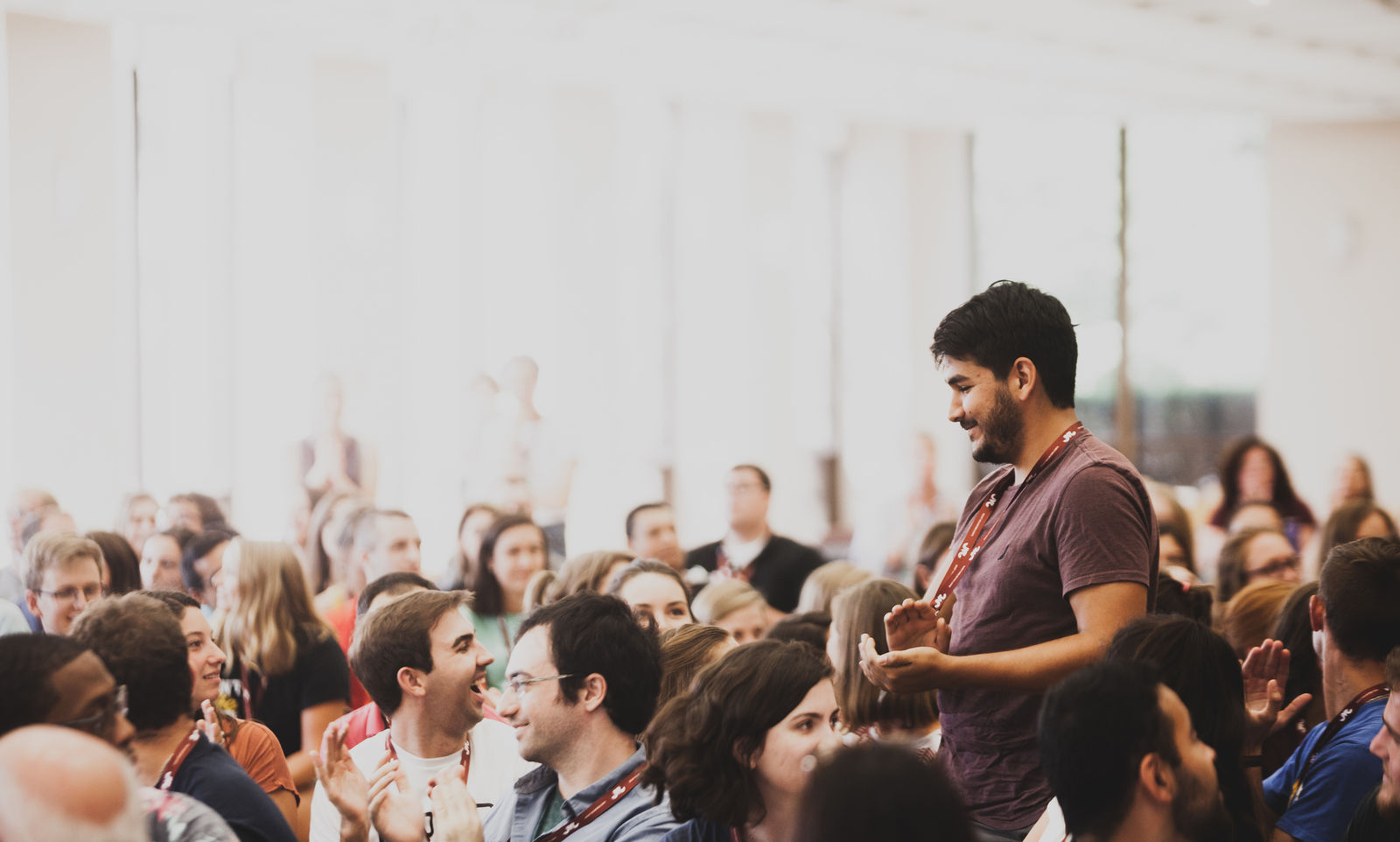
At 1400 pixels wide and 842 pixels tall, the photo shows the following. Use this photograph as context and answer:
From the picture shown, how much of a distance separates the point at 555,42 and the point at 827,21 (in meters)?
1.73

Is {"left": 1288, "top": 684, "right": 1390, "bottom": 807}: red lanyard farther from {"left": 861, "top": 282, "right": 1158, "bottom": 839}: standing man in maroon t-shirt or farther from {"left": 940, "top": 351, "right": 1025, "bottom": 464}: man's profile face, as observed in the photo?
{"left": 940, "top": 351, "right": 1025, "bottom": 464}: man's profile face

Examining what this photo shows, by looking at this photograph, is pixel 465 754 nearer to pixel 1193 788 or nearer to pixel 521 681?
pixel 521 681

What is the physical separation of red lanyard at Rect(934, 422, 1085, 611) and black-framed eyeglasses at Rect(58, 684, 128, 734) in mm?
1383

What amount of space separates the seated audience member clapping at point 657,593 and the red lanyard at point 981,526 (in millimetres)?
1311

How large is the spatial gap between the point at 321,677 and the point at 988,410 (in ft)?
7.88

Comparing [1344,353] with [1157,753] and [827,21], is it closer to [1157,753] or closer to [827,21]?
[827,21]

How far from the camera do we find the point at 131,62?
8.11 meters

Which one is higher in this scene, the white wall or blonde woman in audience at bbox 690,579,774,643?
the white wall

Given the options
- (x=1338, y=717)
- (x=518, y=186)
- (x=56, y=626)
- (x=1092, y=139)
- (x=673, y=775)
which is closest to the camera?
(x=673, y=775)

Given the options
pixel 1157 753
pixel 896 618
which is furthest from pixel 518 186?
pixel 1157 753

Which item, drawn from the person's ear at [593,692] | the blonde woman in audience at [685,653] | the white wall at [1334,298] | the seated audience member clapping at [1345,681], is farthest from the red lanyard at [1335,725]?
the white wall at [1334,298]

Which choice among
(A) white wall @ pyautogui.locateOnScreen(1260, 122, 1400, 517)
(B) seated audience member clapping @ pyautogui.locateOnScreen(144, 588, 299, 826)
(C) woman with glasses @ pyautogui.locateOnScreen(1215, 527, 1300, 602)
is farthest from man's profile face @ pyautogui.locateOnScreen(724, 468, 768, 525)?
(A) white wall @ pyautogui.locateOnScreen(1260, 122, 1400, 517)

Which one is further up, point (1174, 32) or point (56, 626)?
point (1174, 32)

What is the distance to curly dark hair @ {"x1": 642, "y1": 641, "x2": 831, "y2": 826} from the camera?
2158 mm
